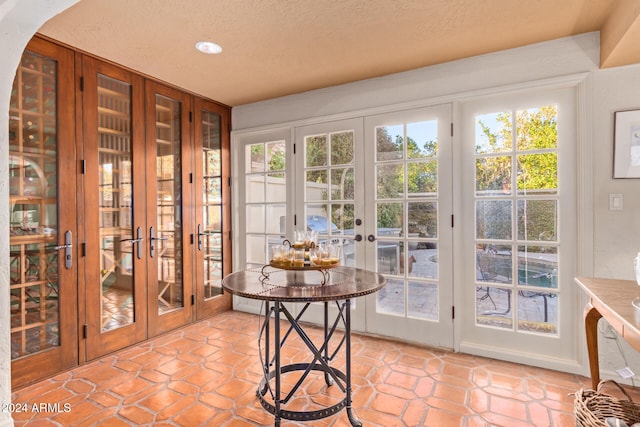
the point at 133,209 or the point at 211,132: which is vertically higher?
the point at 211,132

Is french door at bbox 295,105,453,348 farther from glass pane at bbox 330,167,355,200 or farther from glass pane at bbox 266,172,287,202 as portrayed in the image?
glass pane at bbox 266,172,287,202

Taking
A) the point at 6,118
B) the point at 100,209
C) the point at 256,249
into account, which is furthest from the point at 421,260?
the point at 6,118

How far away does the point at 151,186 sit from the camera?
125 inches

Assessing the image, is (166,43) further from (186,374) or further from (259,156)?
(186,374)

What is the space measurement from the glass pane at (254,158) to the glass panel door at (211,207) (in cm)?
25

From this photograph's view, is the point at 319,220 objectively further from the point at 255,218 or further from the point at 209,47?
the point at 209,47

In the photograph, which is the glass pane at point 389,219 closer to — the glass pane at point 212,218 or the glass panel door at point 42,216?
the glass pane at point 212,218

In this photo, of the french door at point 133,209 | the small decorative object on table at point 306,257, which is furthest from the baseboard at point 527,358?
the french door at point 133,209

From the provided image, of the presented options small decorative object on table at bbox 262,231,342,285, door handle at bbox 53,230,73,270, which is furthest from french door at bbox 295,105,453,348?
door handle at bbox 53,230,73,270

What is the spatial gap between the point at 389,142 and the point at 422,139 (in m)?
0.30

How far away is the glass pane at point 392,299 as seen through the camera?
312 centimetres

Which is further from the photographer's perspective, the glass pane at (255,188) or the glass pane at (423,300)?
the glass pane at (255,188)

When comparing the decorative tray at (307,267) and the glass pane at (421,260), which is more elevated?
the decorative tray at (307,267)

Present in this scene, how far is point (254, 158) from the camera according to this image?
401 cm
